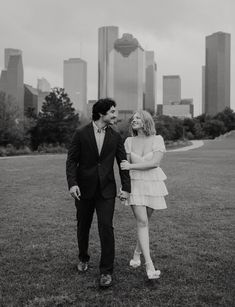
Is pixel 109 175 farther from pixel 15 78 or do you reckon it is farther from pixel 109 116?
pixel 15 78

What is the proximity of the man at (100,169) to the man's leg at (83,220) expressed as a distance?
0.04 ft

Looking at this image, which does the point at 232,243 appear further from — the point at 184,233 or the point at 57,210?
the point at 57,210

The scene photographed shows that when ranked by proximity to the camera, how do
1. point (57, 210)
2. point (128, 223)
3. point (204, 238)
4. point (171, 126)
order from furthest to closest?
point (171, 126)
point (57, 210)
point (128, 223)
point (204, 238)

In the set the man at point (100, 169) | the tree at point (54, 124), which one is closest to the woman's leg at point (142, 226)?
the man at point (100, 169)

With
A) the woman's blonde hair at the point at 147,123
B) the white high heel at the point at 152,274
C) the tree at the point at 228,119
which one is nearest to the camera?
the white high heel at the point at 152,274

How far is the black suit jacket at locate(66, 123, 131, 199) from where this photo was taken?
4805 mm

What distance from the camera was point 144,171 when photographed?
5.05 meters

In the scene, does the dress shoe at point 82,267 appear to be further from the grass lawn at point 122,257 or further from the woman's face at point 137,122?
the woman's face at point 137,122

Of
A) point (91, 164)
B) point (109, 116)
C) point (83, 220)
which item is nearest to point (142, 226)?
point (83, 220)

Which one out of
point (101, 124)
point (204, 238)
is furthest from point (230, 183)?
point (101, 124)

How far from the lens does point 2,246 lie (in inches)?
252

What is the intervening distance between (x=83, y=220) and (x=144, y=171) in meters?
0.94

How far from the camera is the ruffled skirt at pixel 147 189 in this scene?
4980 millimetres

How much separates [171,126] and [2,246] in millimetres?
100303
